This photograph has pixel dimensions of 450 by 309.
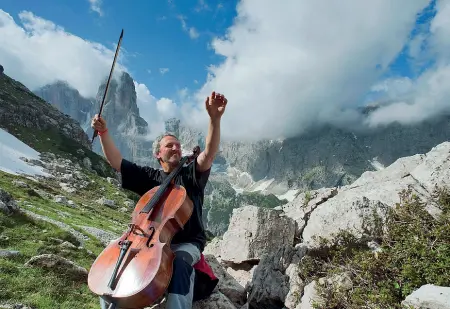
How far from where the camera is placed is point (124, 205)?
68750 mm

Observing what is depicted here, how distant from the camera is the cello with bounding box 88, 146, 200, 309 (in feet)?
14.7

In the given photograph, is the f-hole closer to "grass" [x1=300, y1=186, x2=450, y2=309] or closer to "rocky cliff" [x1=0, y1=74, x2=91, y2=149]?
"grass" [x1=300, y1=186, x2=450, y2=309]

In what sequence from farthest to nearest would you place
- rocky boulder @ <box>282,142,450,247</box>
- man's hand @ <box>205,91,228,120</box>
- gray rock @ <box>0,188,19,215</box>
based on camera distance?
gray rock @ <box>0,188,19,215</box>, rocky boulder @ <box>282,142,450,247</box>, man's hand @ <box>205,91,228,120</box>

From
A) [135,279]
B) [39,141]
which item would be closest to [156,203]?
[135,279]

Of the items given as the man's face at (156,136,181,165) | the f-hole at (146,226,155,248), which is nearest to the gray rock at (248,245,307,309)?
the f-hole at (146,226,155,248)

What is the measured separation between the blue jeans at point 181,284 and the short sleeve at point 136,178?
204cm

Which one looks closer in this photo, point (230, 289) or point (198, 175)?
point (198, 175)

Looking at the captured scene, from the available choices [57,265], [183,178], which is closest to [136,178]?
[183,178]

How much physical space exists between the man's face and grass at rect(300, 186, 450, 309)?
4.19 metres

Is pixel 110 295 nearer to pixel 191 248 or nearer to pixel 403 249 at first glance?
pixel 191 248

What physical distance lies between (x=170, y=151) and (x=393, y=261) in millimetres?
5300

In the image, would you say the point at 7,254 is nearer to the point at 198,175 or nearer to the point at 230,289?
the point at 230,289

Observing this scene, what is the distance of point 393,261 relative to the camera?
6.84 metres

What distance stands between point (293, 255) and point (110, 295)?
5637 mm
